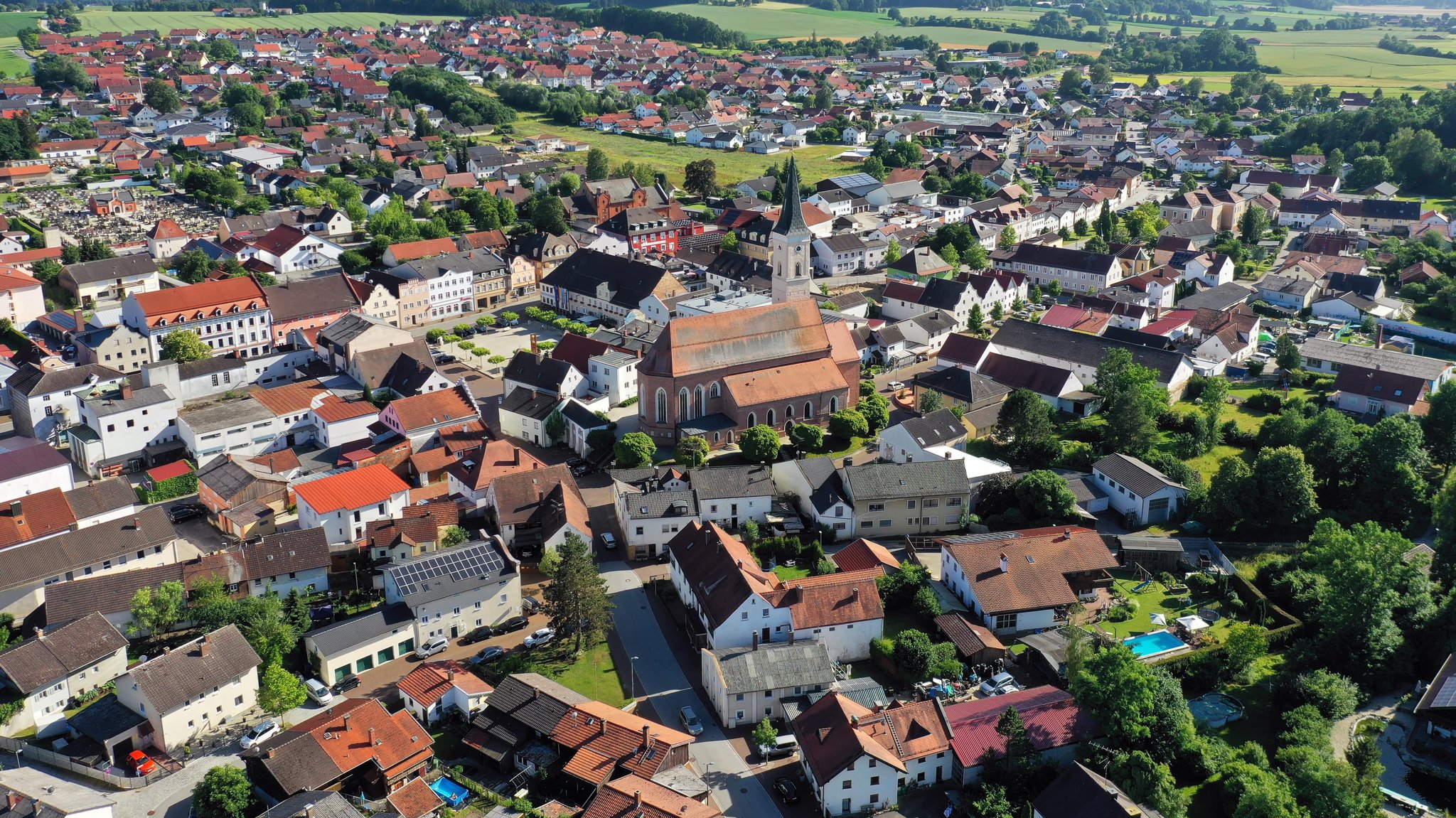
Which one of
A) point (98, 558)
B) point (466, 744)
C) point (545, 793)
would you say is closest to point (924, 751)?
point (545, 793)

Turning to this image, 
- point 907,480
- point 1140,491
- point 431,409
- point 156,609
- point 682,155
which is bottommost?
point 682,155

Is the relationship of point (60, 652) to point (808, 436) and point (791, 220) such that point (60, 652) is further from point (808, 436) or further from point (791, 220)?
point (791, 220)

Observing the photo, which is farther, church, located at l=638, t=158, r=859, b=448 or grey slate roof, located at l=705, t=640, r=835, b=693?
church, located at l=638, t=158, r=859, b=448

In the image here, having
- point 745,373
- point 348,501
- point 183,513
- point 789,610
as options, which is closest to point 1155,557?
point 789,610

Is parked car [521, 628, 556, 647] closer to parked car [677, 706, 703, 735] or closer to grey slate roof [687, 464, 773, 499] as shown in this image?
parked car [677, 706, 703, 735]

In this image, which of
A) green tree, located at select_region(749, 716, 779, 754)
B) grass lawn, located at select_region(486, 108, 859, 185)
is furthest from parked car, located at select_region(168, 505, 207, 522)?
grass lawn, located at select_region(486, 108, 859, 185)

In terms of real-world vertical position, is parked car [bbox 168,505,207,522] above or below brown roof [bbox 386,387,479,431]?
below

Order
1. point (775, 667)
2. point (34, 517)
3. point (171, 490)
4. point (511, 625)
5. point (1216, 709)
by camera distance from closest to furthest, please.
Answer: point (1216, 709)
point (775, 667)
point (511, 625)
point (34, 517)
point (171, 490)

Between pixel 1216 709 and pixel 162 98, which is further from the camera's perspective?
pixel 162 98
